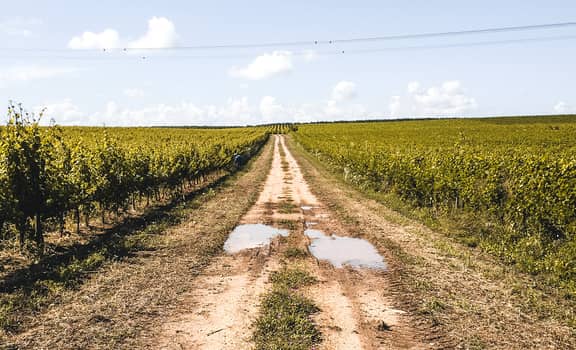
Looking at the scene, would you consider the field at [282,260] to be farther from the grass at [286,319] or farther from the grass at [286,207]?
the grass at [286,207]

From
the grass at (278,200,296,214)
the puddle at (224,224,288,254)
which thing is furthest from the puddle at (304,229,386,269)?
the grass at (278,200,296,214)

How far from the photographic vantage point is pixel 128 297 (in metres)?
7.54

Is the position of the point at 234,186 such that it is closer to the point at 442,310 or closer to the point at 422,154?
the point at 422,154

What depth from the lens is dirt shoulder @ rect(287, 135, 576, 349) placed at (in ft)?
20.4

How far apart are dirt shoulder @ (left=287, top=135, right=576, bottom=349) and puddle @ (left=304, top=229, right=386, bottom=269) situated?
12.1 inches

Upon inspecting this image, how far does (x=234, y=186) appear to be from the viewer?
940 inches

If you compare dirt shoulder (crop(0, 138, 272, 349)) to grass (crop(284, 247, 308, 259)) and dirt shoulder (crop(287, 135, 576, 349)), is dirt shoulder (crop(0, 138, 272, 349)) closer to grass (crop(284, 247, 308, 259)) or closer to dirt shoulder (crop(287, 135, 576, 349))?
grass (crop(284, 247, 308, 259))

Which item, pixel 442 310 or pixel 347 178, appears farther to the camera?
pixel 347 178

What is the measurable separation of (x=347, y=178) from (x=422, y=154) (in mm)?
8193

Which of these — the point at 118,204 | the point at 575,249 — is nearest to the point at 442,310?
the point at 575,249

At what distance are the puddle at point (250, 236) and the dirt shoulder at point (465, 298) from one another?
8.78ft

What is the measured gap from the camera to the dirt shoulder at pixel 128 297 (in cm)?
600

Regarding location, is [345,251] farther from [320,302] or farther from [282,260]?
[320,302]

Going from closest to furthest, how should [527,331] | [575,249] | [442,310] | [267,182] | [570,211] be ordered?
[527,331] → [442,310] → [575,249] → [570,211] → [267,182]
